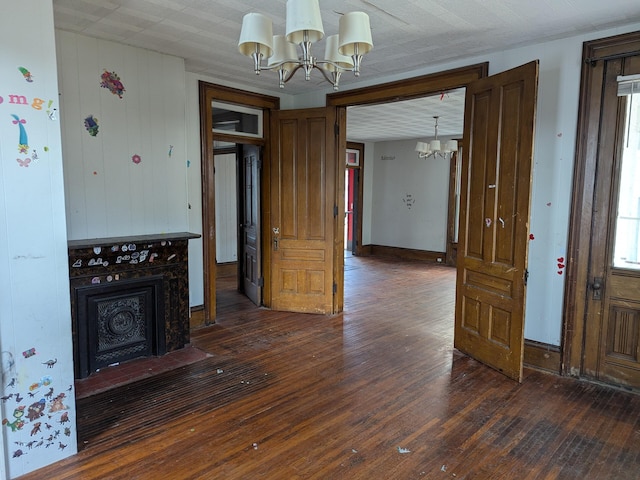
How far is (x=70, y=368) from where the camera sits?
89.5 inches

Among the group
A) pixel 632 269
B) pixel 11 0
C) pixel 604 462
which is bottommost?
pixel 604 462

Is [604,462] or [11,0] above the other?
[11,0]

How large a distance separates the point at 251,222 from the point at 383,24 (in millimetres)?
3106

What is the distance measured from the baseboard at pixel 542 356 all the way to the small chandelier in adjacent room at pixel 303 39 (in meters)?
2.71

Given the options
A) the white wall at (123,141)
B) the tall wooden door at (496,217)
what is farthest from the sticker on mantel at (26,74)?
the tall wooden door at (496,217)

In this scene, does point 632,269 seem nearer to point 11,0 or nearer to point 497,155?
point 497,155

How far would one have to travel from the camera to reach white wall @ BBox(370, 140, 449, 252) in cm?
902

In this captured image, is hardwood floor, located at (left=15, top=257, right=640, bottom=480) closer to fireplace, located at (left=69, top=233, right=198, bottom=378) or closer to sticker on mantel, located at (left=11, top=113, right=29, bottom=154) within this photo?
fireplace, located at (left=69, top=233, right=198, bottom=378)

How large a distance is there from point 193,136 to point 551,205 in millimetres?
3407

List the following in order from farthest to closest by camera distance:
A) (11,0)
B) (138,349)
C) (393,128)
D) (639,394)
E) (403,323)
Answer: (393,128), (403,323), (138,349), (639,394), (11,0)

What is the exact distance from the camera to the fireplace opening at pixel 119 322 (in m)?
3.26

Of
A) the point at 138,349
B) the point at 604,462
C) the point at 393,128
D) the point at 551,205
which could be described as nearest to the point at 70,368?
the point at 138,349

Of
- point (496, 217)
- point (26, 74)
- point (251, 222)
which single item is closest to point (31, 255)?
point (26, 74)

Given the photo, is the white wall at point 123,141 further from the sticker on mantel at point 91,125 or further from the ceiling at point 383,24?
the ceiling at point 383,24
